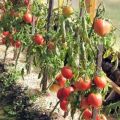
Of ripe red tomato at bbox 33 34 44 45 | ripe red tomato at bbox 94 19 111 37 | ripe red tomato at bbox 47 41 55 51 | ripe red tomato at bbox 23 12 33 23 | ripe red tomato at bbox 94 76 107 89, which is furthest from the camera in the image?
ripe red tomato at bbox 23 12 33 23

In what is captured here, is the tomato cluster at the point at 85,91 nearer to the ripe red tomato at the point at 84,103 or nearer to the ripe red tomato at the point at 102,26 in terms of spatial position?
the ripe red tomato at the point at 84,103

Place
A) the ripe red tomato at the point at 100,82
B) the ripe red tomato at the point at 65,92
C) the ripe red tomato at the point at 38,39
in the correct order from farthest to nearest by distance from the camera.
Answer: the ripe red tomato at the point at 38,39
the ripe red tomato at the point at 65,92
the ripe red tomato at the point at 100,82

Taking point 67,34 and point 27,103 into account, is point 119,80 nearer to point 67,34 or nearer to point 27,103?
point 27,103

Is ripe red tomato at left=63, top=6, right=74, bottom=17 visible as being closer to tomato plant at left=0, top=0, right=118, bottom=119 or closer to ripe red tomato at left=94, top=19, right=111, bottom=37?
tomato plant at left=0, top=0, right=118, bottom=119

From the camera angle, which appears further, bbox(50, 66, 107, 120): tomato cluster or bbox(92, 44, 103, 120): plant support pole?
bbox(92, 44, 103, 120): plant support pole

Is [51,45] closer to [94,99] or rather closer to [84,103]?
[84,103]

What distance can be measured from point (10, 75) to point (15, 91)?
1.66ft

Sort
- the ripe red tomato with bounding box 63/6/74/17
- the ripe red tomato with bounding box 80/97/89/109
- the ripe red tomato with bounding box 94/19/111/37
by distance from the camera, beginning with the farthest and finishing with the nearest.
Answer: the ripe red tomato with bounding box 63/6/74/17 < the ripe red tomato with bounding box 80/97/89/109 < the ripe red tomato with bounding box 94/19/111/37

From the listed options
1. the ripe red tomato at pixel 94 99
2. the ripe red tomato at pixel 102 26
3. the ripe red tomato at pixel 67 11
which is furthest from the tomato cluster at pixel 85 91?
the ripe red tomato at pixel 67 11

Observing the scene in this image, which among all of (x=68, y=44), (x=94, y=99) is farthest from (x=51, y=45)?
(x=94, y=99)

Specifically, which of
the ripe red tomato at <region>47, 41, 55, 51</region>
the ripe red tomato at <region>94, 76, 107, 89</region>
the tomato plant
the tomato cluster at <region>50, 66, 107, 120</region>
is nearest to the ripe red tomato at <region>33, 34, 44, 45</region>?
the tomato plant

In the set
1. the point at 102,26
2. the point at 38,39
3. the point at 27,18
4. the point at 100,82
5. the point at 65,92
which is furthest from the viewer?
the point at 27,18

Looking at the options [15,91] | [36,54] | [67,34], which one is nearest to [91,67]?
[67,34]

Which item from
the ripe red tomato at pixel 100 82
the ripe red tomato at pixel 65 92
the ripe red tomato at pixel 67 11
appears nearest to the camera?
the ripe red tomato at pixel 100 82
